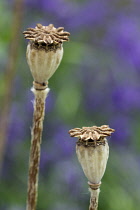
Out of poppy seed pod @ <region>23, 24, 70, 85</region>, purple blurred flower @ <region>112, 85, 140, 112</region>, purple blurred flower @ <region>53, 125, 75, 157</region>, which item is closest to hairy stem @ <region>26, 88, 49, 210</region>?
poppy seed pod @ <region>23, 24, 70, 85</region>

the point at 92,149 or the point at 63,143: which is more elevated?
the point at 63,143

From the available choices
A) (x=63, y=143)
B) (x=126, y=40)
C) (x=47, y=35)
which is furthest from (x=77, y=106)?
(x=47, y=35)

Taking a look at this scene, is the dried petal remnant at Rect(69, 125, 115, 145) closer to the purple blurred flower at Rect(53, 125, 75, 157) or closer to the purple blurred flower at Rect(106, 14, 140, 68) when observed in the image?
the purple blurred flower at Rect(53, 125, 75, 157)

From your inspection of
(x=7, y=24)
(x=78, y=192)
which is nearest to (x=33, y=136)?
(x=78, y=192)

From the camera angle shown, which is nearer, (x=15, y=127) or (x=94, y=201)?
(x=94, y=201)

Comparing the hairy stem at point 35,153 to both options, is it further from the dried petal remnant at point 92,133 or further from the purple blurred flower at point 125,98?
the purple blurred flower at point 125,98

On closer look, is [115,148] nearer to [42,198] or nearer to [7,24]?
[42,198]

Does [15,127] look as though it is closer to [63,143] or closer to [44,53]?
[63,143]
